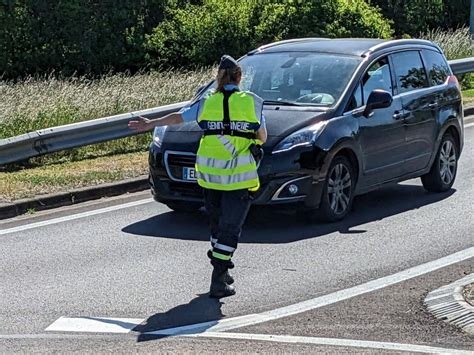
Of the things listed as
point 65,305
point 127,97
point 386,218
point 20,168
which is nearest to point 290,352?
point 65,305

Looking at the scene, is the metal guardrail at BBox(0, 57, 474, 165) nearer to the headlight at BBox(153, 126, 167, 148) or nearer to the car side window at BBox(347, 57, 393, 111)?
the headlight at BBox(153, 126, 167, 148)

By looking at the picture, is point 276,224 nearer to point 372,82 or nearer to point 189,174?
point 189,174

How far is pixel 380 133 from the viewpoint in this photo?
11.6 meters

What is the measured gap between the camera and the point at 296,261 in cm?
949

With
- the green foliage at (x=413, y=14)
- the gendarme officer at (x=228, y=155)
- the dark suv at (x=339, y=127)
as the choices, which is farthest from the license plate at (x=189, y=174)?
the green foliage at (x=413, y=14)

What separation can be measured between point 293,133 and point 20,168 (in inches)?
174

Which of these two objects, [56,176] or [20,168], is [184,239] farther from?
[20,168]

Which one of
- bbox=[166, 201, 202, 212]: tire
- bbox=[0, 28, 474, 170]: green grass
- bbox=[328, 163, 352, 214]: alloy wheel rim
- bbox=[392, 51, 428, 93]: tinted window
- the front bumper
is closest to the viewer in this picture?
the front bumper

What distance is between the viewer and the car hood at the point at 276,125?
Result: 1057 cm

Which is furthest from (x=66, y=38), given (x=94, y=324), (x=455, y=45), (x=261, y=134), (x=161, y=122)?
(x=94, y=324)

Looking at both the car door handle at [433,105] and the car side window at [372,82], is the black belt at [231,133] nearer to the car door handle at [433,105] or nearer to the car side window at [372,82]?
the car side window at [372,82]

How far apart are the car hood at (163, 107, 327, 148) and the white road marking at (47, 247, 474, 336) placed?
2.02 m

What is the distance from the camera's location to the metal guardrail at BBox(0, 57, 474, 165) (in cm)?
1341

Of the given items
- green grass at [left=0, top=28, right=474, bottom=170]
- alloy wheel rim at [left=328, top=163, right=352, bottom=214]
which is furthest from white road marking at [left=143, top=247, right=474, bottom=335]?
green grass at [left=0, top=28, right=474, bottom=170]
